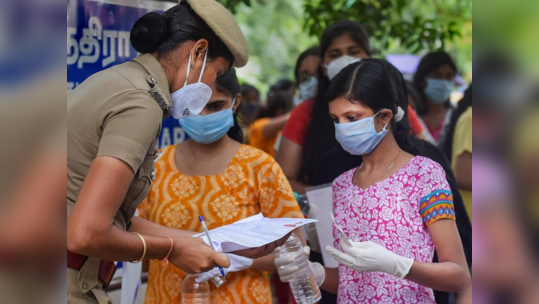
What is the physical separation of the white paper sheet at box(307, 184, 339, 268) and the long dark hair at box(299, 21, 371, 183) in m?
0.53

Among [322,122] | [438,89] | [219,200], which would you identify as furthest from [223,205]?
[438,89]

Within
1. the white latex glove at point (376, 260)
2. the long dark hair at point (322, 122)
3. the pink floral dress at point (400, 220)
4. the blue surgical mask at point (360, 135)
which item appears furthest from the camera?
the long dark hair at point (322, 122)

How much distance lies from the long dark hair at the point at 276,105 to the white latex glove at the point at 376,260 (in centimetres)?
529

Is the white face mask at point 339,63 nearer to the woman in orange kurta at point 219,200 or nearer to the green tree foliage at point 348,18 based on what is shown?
the green tree foliage at point 348,18

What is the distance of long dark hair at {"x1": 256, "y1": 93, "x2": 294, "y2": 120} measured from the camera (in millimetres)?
7699

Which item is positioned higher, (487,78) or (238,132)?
(487,78)

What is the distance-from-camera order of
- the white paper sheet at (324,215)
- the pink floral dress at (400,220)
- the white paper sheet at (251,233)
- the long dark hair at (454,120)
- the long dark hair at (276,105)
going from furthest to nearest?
the long dark hair at (276,105) < the long dark hair at (454,120) < the white paper sheet at (324,215) < the pink floral dress at (400,220) < the white paper sheet at (251,233)

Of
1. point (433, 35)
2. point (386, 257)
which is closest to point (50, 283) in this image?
point (386, 257)

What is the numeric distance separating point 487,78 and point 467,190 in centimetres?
389

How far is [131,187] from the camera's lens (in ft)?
6.61

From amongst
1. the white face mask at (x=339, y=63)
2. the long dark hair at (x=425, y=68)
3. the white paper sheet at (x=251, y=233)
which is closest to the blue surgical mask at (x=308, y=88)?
the white face mask at (x=339, y=63)

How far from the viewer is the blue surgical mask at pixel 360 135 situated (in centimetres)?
276

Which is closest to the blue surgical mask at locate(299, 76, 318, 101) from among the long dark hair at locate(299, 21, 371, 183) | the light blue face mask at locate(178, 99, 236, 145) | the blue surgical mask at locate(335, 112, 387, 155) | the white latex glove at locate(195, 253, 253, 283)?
the long dark hair at locate(299, 21, 371, 183)

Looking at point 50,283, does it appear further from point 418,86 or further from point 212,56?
point 418,86
